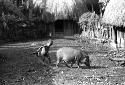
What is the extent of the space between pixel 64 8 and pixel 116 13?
13.2 metres

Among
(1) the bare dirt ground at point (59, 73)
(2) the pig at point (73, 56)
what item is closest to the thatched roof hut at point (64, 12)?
(1) the bare dirt ground at point (59, 73)

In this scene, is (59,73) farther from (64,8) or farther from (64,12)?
(64,8)

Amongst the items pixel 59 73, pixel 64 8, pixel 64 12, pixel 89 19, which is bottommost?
pixel 59 73

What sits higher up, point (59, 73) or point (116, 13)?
point (116, 13)

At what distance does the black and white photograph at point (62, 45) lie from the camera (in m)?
12.8

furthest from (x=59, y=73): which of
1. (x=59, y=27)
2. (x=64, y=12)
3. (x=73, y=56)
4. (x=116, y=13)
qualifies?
(x=59, y=27)

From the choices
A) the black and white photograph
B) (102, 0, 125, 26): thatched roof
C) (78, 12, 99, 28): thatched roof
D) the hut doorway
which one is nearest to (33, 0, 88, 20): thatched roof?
the black and white photograph

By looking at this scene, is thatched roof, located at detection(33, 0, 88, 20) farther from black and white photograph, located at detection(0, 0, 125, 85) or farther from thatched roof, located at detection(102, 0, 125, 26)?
thatched roof, located at detection(102, 0, 125, 26)

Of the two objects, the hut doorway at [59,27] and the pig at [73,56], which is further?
the hut doorway at [59,27]

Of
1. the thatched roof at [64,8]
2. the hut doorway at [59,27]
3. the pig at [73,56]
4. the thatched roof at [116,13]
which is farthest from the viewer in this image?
the hut doorway at [59,27]

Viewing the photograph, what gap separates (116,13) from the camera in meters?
19.7

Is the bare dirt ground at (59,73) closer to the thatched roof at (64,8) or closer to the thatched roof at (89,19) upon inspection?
the thatched roof at (89,19)

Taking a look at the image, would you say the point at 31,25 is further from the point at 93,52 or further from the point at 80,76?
the point at 80,76

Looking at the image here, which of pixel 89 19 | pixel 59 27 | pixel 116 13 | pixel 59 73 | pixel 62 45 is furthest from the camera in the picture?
pixel 59 27
